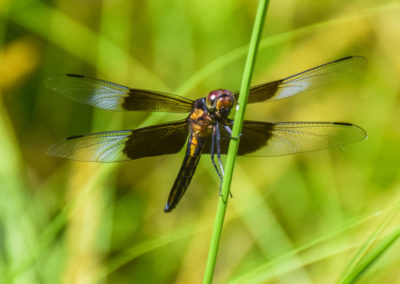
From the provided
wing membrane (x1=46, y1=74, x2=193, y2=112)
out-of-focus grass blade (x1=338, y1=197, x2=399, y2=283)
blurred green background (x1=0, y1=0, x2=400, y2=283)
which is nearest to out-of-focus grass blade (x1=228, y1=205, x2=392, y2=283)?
out-of-focus grass blade (x1=338, y1=197, x2=399, y2=283)

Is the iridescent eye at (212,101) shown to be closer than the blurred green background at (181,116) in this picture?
Yes

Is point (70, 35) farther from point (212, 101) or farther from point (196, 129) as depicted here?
point (212, 101)

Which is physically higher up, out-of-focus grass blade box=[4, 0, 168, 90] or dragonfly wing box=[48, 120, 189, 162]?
out-of-focus grass blade box=[4, 0, 168, 90]

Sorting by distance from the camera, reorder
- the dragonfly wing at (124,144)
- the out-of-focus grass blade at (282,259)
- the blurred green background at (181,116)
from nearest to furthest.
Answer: the out-of-focus grass blade at (282,259) < the dragonfly wing at (124,144) < the blurred green background at (181,116)

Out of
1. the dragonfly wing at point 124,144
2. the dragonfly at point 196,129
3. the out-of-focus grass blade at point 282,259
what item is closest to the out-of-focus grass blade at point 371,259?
the out-of-focus grass blade at point 282,259

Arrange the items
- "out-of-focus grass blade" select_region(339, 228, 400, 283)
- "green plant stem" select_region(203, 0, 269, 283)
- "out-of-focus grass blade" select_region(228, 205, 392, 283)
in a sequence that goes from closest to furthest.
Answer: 1. "green plant stem" select_region(203, 0, 269, 283)
2. "out-of-focus grass blade" select_region(339, 228, 400, 283)
3. "out-of-focus grass blade" select_region(228, 205, 392, 283)

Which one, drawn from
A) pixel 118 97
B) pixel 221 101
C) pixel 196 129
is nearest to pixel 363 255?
pixel 221 101

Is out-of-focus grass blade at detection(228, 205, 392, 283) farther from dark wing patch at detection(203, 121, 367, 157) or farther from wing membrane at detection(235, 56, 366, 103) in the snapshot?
wing membrane at detection(235, 56, 366, 103)

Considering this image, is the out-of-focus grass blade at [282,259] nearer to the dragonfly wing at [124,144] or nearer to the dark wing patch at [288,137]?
the dark wing patch at [288,137]
